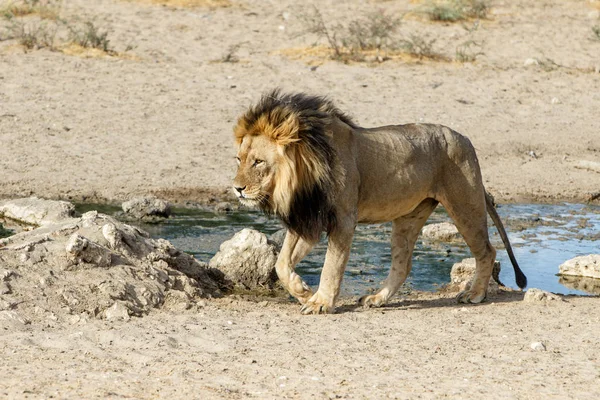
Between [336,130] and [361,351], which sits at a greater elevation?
[336,130]

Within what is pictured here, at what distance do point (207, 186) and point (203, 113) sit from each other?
6.80ft

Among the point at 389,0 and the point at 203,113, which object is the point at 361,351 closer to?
the point at 203,113

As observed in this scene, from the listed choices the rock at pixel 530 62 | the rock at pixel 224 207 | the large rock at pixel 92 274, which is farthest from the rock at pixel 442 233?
the rock at pixel 530 62

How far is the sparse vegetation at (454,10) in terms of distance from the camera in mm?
17922

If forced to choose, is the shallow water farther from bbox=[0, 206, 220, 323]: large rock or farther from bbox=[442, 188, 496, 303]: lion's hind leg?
bbox=[0, 206, 220, 323]: large rock

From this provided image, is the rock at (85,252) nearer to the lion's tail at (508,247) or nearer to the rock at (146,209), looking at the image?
the lion's tail at (508,247)

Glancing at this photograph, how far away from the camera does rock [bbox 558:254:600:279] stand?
908 cm

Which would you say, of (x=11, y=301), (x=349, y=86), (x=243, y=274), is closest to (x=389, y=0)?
(x=349, y=86)

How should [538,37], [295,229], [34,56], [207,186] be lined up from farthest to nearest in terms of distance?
1. [538,37]
2. [34,56]
3. [207,186]
4. [295,229]

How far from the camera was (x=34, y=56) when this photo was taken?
14.8 meters

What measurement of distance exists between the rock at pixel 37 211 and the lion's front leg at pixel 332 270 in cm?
354

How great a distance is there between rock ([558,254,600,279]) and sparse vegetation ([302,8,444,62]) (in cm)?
724

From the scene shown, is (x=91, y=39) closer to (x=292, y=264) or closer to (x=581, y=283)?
(x=581, y=283)

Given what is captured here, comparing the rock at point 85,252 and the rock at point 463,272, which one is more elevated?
the rock at point 85,252
